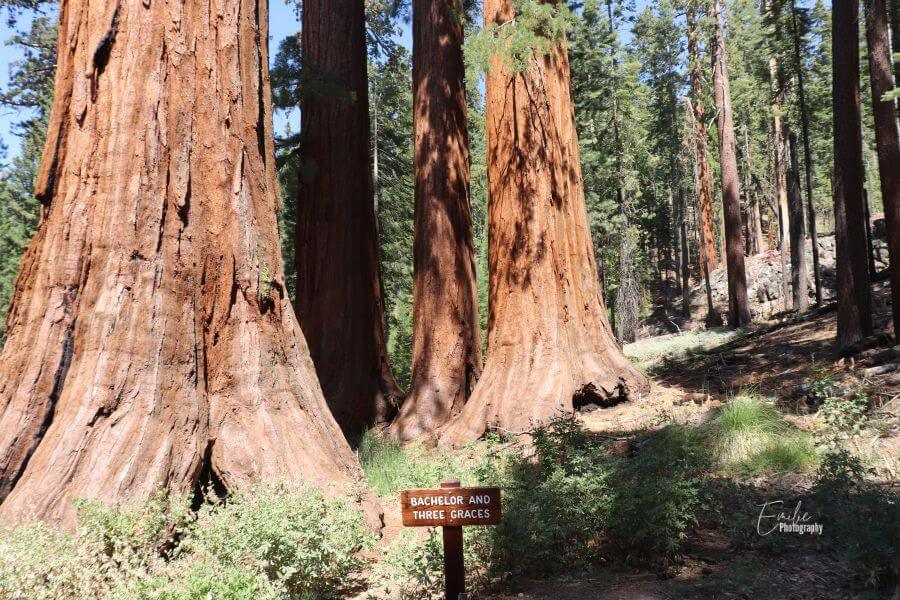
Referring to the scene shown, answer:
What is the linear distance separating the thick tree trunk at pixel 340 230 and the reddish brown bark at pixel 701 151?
60.6ft

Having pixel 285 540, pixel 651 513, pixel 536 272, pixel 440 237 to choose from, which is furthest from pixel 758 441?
pixel 440 237

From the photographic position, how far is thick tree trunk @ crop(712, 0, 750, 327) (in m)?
19.0

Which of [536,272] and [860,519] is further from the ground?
[536,272]

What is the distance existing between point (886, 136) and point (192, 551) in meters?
10.5

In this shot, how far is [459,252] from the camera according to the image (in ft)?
33.2

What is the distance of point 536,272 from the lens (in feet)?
27.9

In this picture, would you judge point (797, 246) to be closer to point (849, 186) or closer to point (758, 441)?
point (849, 186)

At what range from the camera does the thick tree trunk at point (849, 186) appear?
9.27 m

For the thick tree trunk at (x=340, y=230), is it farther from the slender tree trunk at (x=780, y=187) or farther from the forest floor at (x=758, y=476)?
the slender tree trunk at (x=780, y=187)

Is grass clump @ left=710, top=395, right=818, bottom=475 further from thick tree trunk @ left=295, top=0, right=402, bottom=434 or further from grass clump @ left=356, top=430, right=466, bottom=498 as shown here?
thick tree trunk @ left=295, top=0, right=402, bottom=434

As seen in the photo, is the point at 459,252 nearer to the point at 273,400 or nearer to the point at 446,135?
the point at 446,135

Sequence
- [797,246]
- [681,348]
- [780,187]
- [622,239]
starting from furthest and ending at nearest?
[780,187]
[622,239]
[797,246]
[681,348]

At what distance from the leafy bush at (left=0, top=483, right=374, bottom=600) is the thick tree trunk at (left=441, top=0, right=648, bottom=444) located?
13.8 ft

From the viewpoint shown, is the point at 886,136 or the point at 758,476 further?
the point at 886,136
